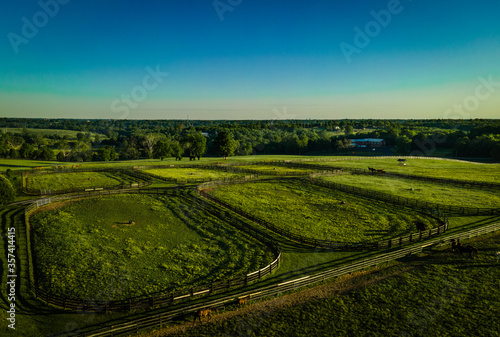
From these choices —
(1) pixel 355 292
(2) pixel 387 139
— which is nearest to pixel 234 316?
(1) pixel 355 292

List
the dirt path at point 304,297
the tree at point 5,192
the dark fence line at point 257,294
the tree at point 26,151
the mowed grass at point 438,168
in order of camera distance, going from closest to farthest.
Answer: the dark fence line at point 257,294
the dirt path at point 304,297
the tree at point 5,192
the mowed grass at point 438,168
the tree at point 26,151

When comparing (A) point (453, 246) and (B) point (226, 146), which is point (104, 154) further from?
(A) point (453, 246)

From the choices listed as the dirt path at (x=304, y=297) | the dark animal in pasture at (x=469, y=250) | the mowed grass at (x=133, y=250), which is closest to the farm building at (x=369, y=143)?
the mowed grass at (x=133, y=250)

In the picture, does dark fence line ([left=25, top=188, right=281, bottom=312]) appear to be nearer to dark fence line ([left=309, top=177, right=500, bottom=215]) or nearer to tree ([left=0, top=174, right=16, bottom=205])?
tree ([left=0, top=174, right=16, bottom=205])

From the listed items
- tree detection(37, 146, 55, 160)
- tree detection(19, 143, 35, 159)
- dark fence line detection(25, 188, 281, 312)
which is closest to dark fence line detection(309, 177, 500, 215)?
dark fence line detection(25, 188, 281, 312)

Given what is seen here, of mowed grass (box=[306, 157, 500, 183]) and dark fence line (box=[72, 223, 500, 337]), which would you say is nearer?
dark fence line (box=[72, 223, 500, 337])

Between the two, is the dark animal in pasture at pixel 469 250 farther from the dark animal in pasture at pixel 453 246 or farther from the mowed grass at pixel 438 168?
the mowed grass at pixel 438 168
